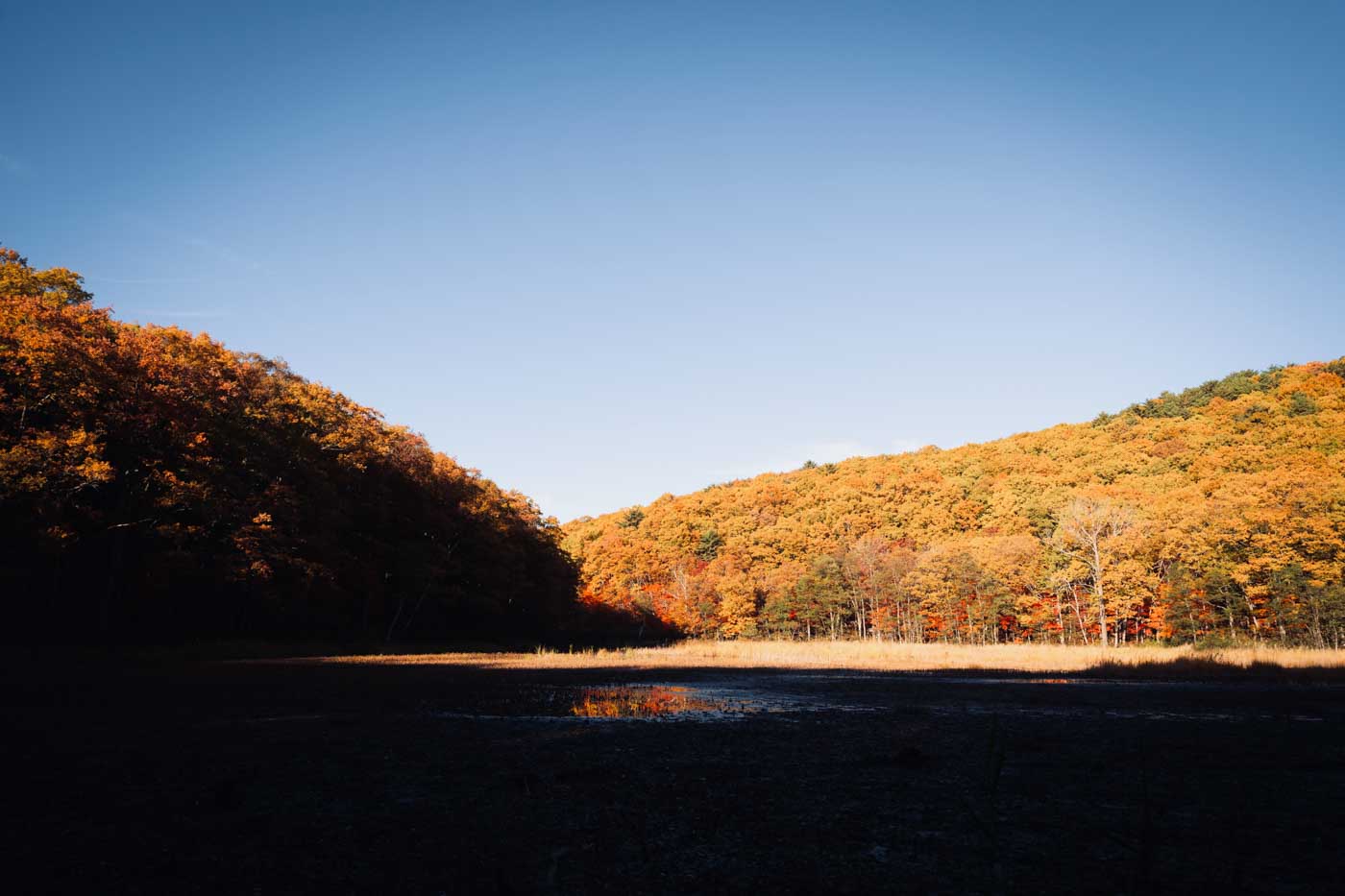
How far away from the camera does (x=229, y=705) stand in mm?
8828

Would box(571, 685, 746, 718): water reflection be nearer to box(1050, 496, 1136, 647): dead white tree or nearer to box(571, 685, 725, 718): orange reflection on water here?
box(571, 685, 725, 718): orange reflection on water

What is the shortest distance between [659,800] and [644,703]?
20.5ft

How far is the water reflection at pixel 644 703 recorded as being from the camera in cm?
902

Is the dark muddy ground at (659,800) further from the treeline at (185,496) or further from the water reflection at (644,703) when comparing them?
the treeline at (185,496)

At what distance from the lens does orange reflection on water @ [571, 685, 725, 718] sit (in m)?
9.01

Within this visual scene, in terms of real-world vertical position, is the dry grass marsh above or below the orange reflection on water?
below

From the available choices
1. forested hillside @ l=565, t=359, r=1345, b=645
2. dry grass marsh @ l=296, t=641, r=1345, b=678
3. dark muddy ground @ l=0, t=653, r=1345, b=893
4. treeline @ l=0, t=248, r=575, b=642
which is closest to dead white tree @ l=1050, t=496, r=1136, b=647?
forested hillside @ l=565, t=359, r=1345, b=645

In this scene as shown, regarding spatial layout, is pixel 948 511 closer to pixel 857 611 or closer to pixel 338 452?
pixel 857 611

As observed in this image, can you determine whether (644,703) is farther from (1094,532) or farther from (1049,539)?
(1049,539)

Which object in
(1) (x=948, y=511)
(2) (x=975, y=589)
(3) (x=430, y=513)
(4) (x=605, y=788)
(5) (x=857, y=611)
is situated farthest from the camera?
(1) (x=948, y=511)

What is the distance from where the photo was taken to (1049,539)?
228ft

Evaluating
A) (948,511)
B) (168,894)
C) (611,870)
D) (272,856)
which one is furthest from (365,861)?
(948,511)

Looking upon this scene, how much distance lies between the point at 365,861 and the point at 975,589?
244ft

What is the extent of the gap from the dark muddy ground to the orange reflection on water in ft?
0.94
